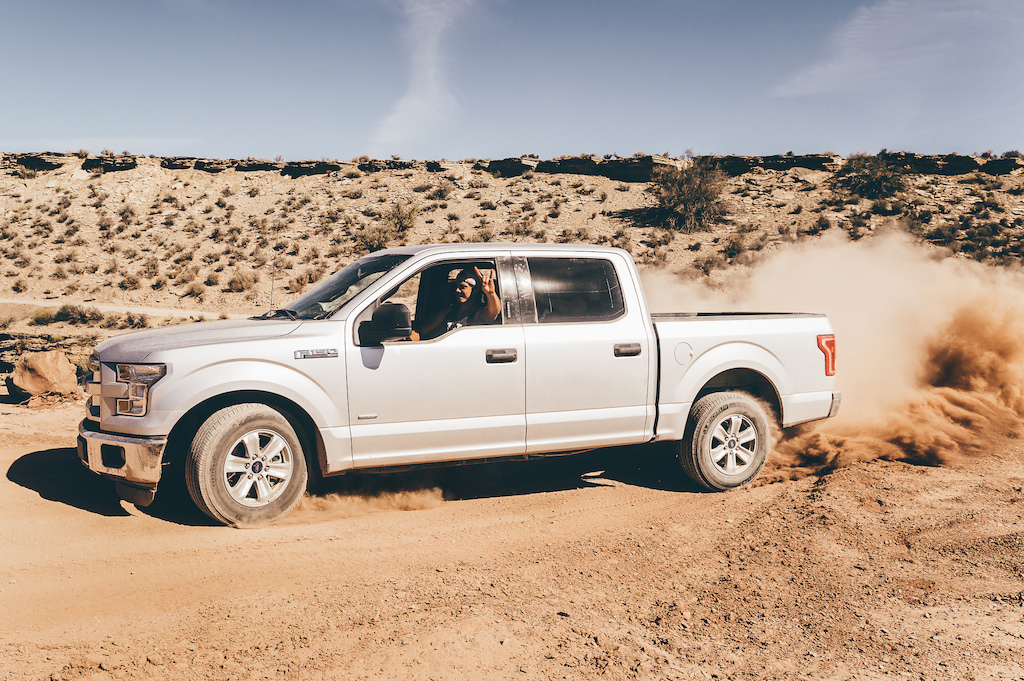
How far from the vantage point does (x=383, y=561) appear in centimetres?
462

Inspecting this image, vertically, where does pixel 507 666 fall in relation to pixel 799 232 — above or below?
below

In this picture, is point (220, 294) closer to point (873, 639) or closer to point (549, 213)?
point (549, 213)

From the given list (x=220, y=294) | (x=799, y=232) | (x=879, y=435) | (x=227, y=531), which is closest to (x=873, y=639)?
(x=227, y=531)

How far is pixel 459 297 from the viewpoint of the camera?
18.9 feet

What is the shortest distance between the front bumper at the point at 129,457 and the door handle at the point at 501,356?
2276 millimetres

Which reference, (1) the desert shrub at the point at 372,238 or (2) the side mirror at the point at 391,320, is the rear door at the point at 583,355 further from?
(1) the desert shrub at the point at 372,238

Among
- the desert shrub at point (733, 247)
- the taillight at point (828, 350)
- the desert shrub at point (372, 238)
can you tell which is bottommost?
the taillight at point (828, 350)

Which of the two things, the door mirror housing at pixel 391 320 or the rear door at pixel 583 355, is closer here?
the door mirror housing at pixel 391 320

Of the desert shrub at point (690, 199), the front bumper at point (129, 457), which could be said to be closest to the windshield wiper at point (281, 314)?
the front bumper at point (129, 457)

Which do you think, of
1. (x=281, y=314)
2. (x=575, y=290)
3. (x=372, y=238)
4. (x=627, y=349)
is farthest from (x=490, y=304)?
(x=372, y=238)

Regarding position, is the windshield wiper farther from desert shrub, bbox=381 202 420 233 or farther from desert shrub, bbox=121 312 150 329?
→ desert shrub, bbox=381 202 420 233

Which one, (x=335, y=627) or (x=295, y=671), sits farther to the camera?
(x=335, y=627)

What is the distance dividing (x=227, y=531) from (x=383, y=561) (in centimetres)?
118

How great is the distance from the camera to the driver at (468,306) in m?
5.55
